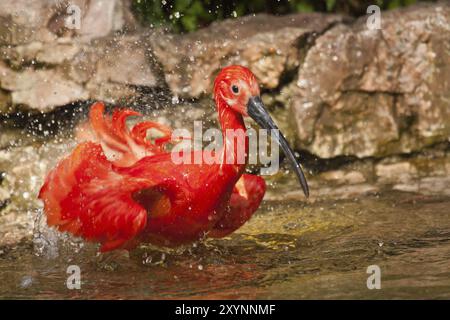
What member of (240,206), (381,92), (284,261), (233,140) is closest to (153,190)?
(233,140)

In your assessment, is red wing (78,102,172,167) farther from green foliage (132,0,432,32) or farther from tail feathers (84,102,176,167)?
green foliage (132,0,432,32)

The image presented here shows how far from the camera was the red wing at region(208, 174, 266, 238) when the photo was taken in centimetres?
507

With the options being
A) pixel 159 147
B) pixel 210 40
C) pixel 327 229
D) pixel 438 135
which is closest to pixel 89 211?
pixel 159 147

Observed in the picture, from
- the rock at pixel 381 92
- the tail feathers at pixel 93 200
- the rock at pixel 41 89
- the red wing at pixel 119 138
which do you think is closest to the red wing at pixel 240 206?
the red wing at pixel 119 138

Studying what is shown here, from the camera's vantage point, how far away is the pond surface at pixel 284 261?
4227mm

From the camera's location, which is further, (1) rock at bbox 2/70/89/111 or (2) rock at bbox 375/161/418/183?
(2) rock at bbox 375/161/418/183

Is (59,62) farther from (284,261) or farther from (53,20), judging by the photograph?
(284,261)

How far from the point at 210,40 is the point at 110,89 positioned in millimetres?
776

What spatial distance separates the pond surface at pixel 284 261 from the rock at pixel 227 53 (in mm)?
1019

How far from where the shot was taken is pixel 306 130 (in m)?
6.37

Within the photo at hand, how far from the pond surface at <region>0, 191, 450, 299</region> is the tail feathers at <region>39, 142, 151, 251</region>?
245mm

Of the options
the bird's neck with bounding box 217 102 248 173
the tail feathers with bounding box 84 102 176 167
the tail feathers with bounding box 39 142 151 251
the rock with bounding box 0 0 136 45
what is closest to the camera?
the tail feathers with bounding box 39 142 151 251

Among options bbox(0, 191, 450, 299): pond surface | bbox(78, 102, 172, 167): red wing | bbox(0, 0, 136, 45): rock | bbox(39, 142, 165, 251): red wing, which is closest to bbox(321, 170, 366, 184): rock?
bbox(0, 191, 450, 299): pond surface

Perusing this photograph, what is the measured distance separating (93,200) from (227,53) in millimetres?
2051
